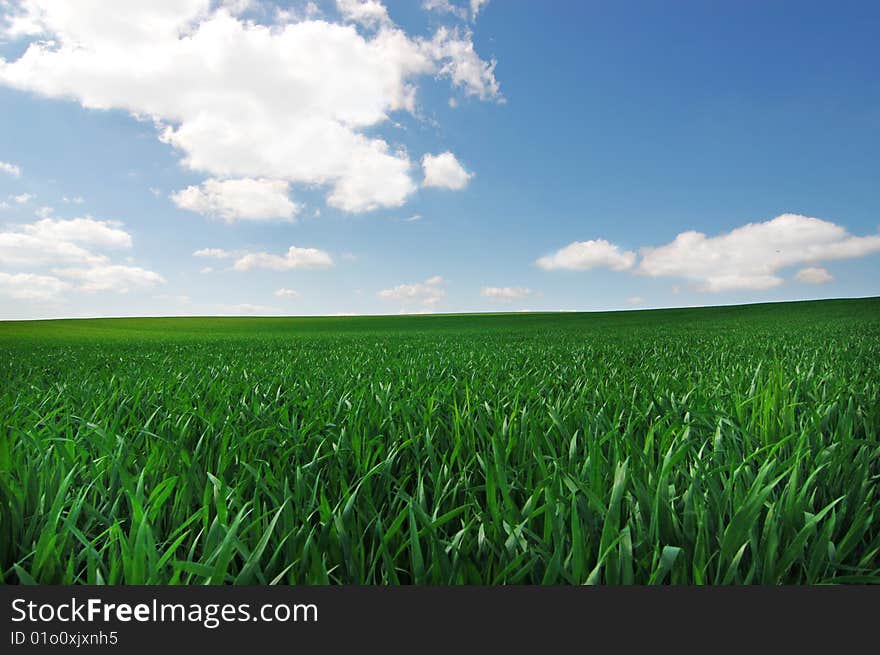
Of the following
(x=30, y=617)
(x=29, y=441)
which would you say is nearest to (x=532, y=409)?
(x=30, y=617)

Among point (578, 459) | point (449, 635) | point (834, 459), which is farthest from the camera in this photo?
point (578, 459)

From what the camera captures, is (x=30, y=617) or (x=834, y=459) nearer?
(x=30, y=617)

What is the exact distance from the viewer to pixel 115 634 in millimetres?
1067

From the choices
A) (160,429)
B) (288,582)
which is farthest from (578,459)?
(160,429)

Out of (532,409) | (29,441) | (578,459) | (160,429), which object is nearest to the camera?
(578,459)

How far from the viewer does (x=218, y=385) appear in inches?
156

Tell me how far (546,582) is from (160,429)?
7.18 ft

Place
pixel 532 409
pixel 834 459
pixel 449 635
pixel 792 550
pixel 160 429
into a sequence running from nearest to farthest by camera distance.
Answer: pixel 449 635 < pixel 792 550 < pixel 834 459 < pixel 160 429 < pixel 532 409

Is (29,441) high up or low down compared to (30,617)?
up

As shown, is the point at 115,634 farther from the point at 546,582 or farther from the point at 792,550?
the point at 792,550

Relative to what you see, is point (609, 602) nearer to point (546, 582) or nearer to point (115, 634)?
point (546, 582)

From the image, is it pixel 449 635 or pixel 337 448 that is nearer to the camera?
pixel 449 635

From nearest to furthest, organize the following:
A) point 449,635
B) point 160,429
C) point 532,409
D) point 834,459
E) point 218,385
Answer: point 449,635 → point 834,459 → point 160,429 → point 532,409 → point 218,385

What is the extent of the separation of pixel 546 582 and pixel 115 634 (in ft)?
3.46
